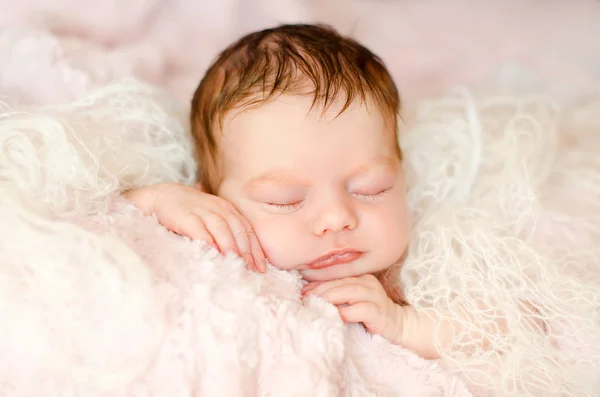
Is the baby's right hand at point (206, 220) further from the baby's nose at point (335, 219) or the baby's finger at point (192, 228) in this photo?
the baby's nose at point (335, 219)

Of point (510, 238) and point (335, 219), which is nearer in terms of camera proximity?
point (335, 219)

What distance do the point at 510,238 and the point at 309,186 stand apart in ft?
1.21

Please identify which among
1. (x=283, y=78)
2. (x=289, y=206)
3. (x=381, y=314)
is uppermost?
(x=283, y=78)

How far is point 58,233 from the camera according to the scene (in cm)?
92

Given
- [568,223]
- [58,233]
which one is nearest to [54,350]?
[58,233]

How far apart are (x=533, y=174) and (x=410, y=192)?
0.78 feet

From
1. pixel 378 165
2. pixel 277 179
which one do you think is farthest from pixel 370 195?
pixel 277 179

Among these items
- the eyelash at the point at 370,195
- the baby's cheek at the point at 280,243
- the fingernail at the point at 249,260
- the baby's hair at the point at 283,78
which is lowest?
the fingernail at the point at 249,260

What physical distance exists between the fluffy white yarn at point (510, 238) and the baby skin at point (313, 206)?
82 mm

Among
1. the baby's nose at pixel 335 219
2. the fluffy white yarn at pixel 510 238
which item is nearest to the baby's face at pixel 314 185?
the baby's nose at pixel 335 219

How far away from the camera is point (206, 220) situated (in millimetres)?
1039

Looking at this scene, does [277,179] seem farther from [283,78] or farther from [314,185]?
[283,78]

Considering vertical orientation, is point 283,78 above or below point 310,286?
above

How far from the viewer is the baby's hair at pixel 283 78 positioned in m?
1.08
